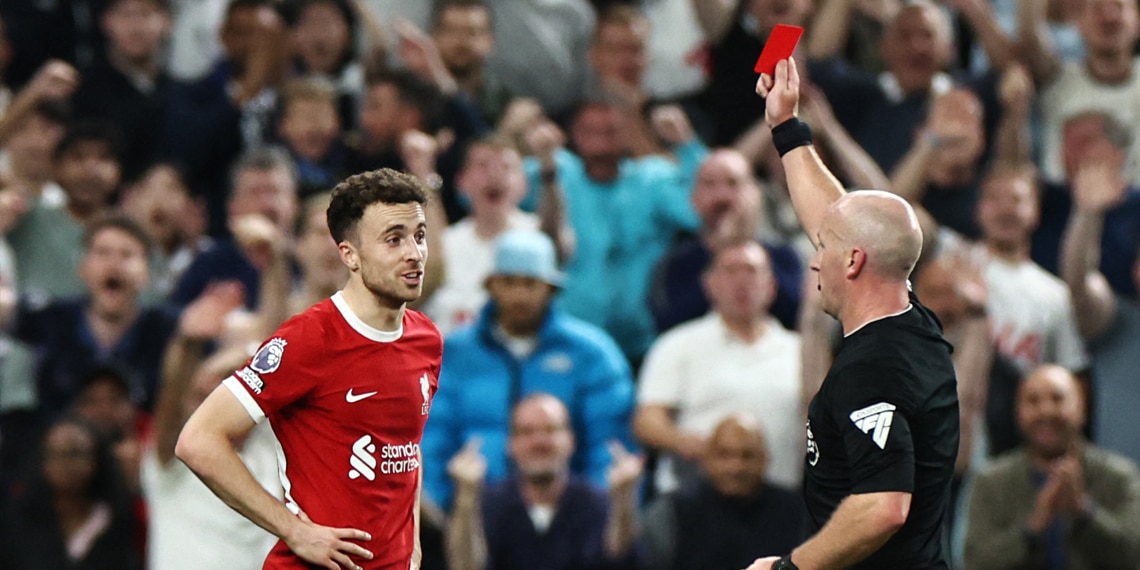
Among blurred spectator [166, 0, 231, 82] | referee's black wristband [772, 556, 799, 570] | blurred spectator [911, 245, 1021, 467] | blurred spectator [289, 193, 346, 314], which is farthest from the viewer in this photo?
blurred spectator [166, 0, 231, 82]

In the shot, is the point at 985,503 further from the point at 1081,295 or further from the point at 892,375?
the point at 892,375

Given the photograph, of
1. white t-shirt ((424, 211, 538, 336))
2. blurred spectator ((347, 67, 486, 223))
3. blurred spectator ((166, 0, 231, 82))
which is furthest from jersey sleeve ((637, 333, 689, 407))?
blurred spectator ((166, 0, 231, 82))

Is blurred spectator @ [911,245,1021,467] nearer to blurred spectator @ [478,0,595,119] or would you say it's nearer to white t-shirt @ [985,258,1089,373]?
white t-shirt @ [985,258,1089,373]

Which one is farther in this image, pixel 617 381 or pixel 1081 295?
pixel 1081 295

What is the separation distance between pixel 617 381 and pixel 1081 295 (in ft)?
8.73

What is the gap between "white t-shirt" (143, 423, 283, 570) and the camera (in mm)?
8133

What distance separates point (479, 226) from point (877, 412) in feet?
16.6

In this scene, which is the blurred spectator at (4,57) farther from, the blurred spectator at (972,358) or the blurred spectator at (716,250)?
the blurred spectator at (972,358)

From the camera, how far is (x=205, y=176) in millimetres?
10984

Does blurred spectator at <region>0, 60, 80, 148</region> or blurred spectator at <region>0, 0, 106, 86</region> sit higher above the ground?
blurred spectator at <region>0, 0, 106, 86</region>

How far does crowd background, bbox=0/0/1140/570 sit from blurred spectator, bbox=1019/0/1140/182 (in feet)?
0.07

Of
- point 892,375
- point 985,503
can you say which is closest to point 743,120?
point 985,503

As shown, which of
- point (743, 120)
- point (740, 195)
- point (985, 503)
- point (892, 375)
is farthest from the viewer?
point (743, 120)

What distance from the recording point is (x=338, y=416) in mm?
4992
